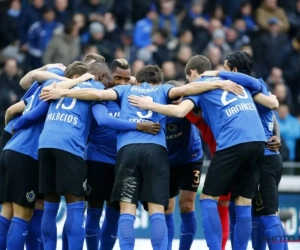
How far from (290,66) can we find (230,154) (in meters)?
8.42

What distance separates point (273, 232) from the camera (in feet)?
34.2

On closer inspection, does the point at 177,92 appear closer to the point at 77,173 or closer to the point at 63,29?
the point at 77,173

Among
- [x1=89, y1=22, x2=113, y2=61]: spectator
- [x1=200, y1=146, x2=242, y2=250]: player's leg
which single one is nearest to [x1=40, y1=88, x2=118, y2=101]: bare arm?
[x1=200, y1=146, x2=242, y2=250]: player's leg

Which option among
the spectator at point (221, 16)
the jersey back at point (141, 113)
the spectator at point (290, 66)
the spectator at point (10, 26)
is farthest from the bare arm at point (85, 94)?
the spectator at point (221, 16)

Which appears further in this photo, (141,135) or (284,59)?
(284,59)

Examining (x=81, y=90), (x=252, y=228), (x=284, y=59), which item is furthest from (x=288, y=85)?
(x=81, y=90)

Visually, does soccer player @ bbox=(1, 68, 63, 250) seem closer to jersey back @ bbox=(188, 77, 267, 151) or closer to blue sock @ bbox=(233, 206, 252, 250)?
jersey back @ bbox=(188, 77, 267, 151)

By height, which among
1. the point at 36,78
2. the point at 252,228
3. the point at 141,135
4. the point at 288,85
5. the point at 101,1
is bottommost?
the point at 252,228

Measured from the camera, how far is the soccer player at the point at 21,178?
10.2 m

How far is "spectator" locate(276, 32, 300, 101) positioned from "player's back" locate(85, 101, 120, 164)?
7.81m

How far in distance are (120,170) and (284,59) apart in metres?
8.81

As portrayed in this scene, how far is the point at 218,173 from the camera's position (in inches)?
390

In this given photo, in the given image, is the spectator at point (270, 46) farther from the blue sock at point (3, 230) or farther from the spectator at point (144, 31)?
the blue sock at point (3, 230)

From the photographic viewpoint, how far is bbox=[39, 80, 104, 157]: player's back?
9.98 m
